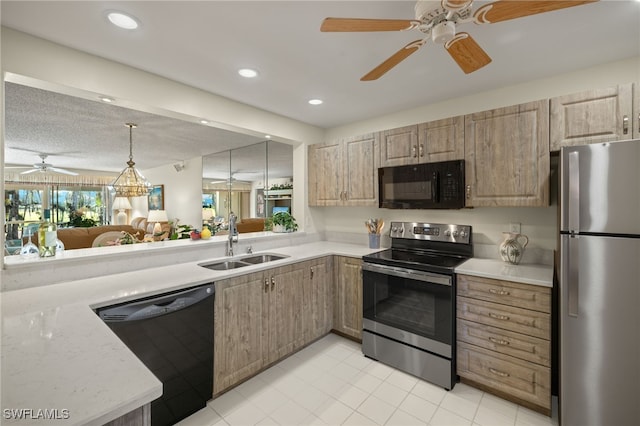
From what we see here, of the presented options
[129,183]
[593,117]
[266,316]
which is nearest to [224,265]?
[266,316]

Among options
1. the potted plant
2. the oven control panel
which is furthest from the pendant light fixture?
the oven control panel

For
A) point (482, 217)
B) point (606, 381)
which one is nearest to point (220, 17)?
point (482, 217)

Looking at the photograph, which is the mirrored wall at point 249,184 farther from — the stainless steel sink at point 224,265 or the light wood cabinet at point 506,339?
the light wood cabinet at point 506,339

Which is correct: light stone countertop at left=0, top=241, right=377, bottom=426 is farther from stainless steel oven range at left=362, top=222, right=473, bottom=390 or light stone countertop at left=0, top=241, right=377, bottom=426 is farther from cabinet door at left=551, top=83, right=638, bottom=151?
cabinet door at left=551, top=83, right=638, bottom=151

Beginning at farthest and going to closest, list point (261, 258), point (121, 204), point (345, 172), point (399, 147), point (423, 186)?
point (121, 204) < point (345, 172) < point (261, 258) < point (399, 147) < point (423, 186)

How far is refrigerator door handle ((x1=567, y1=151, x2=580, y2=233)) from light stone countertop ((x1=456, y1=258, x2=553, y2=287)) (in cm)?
43

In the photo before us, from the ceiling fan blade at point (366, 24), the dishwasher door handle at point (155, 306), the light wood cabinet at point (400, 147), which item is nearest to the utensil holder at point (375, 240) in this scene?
the light wood cabinet at point (400, 147)

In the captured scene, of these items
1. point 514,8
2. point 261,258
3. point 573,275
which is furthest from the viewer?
point 261,258

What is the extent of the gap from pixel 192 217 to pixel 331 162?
13.7ft

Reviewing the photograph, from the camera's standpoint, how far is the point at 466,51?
150 centimetres

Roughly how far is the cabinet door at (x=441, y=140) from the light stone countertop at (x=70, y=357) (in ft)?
7.50

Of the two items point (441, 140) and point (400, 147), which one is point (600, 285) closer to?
point (441, 140)

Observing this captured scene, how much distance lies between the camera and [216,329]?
79.7 inches

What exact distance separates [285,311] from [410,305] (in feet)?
3.46
